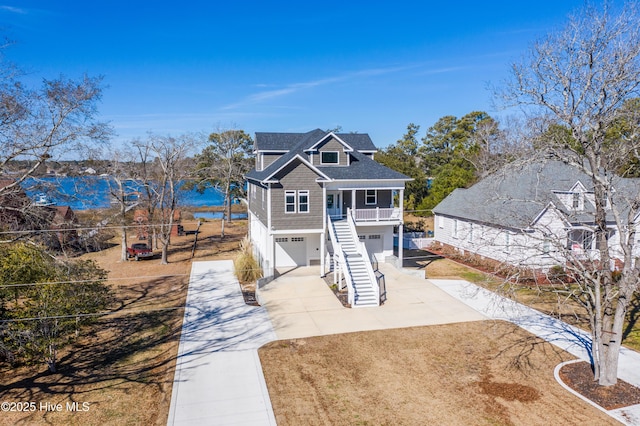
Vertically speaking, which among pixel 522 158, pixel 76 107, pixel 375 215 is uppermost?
pixel 76 107

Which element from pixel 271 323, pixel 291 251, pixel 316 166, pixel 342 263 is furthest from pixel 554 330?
pixel 316 166

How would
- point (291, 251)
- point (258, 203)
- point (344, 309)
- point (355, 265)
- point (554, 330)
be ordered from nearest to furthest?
point (554, 330) → point (344, 309) → point (355, 265) → point (291, 251) → point (258, 203)

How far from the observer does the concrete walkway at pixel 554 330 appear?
35.2 ft

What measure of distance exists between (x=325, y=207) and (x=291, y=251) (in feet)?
12.3

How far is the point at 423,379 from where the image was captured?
39.3 feet

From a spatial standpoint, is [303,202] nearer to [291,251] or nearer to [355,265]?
[291,251]

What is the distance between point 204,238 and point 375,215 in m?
17.3

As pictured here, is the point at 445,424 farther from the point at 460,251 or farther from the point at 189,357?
the point at 460,251

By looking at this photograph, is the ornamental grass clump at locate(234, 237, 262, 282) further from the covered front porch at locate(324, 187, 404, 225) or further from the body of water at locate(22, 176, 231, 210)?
the body of water at locate(22, 176, 231, 210)

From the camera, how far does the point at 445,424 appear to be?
32.1ft

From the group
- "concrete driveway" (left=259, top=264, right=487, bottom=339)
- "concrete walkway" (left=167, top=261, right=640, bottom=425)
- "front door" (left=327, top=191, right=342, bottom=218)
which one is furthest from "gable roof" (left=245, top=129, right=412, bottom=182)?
"concrete driveway" (left=259, top=264, right=487, bottom=339)

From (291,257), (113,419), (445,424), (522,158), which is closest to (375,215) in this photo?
(291,257)

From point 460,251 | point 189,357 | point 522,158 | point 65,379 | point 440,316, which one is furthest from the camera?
point 460,251

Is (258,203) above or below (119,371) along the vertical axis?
above
